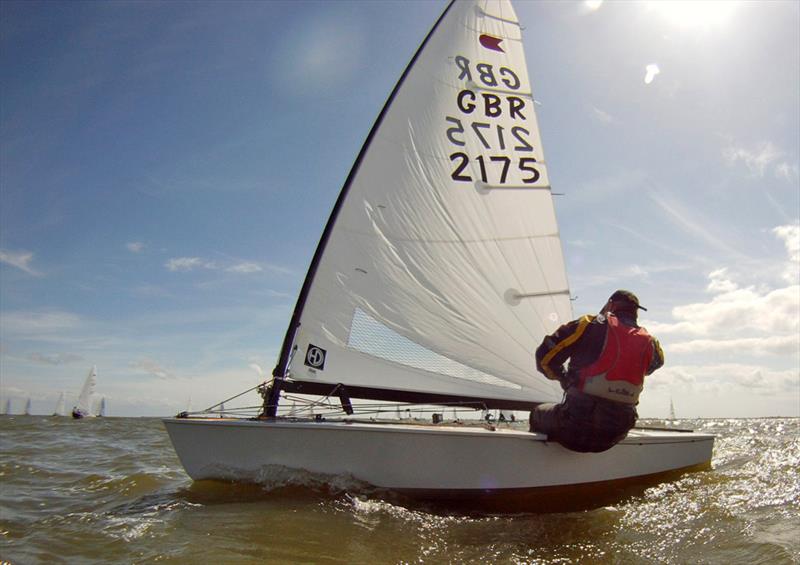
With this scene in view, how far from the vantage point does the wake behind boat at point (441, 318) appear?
403cm

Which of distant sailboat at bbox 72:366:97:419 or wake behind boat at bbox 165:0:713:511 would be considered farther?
distant sailboat at bbox 72:366:97:419

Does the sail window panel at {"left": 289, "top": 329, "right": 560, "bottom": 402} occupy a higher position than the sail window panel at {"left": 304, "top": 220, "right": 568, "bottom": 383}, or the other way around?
the sail window panel at {"left": 304, "top": 220, "right": 568, "bottom": 383}

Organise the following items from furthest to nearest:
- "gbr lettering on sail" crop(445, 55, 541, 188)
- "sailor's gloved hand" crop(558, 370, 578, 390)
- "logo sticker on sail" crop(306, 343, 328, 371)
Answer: "gbr lettering on sail" crop(445, 55, 541, 188)
"logo sticker on sail" crop(306, 343, 328, 371)
"sailor's gloved hand" crop(558, 370, 578, 390)

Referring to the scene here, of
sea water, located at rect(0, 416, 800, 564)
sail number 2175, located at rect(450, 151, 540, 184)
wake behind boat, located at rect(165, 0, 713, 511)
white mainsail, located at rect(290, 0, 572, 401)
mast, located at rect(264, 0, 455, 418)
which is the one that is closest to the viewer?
sea water, located at rect(0, 416, 800, 564)

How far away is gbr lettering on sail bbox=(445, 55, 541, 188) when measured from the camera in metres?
5.83

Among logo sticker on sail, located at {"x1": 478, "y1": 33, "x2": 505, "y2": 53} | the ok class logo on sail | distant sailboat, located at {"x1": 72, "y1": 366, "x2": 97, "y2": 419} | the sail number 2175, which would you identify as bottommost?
distant sailboat, located at {"x1": 72, "y1": 366, "x2": 97, "y2": 419}

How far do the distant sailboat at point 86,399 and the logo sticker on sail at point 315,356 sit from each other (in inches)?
1292

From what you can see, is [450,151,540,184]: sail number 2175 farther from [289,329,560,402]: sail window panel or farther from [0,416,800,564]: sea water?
[0,416,800,564]: sea water

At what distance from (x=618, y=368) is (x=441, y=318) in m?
1.92

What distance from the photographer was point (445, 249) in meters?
5.35

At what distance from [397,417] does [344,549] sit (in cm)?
226

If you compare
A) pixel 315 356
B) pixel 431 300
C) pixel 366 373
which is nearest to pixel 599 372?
pixel 431 300

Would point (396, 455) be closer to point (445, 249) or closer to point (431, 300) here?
point (431, 300)

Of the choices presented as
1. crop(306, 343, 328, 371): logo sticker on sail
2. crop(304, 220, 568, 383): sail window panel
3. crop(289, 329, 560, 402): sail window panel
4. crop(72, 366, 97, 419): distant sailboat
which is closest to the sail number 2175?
crop(304, 220, 568, 383): sail window panel
